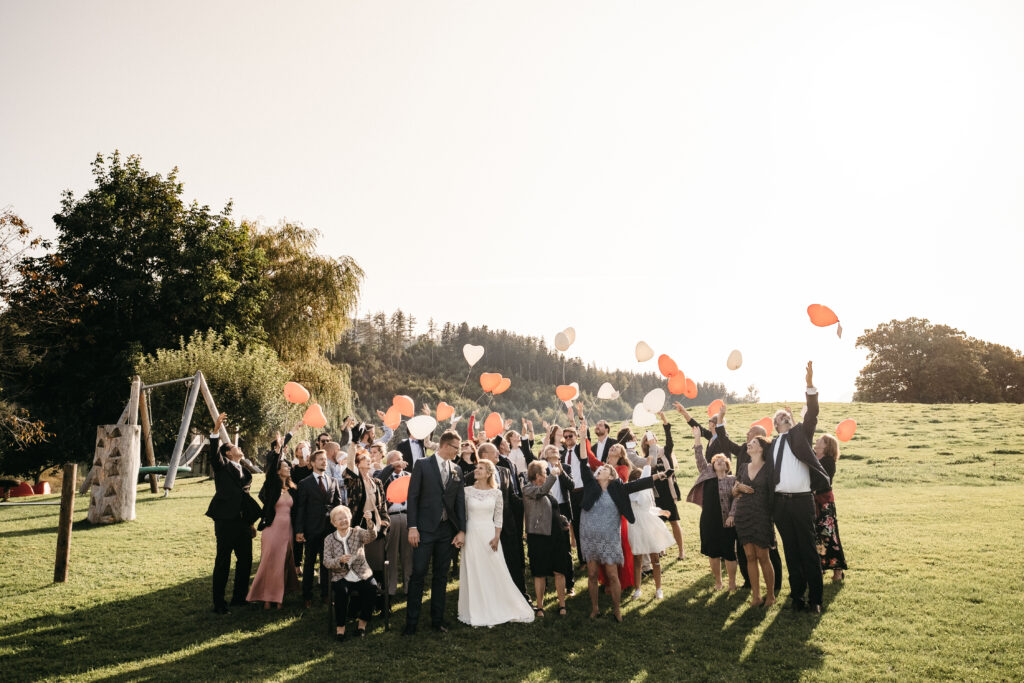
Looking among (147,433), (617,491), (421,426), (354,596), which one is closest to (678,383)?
(617,491)

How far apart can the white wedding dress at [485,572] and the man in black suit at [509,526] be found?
1.16 feet

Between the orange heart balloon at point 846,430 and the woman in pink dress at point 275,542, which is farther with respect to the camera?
the orange heart balloon at point 846,430

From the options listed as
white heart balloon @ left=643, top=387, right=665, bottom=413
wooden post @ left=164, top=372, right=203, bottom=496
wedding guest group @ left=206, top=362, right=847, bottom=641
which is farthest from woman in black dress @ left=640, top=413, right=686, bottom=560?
wooden post @ left=164, top=372, right=203, bottom=496

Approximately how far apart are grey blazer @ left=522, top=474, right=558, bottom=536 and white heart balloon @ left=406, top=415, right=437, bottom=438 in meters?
2.16

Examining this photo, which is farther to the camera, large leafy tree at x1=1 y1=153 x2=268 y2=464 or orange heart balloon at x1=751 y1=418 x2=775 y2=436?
large leafy tree at x1=1 y1=153 x2=268 y2=464

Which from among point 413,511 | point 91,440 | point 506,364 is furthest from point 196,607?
point 506,364

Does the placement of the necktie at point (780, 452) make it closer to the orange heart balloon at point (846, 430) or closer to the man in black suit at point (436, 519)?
the man in black suit at point (436, 519)

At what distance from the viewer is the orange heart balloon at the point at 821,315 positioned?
9.38 m

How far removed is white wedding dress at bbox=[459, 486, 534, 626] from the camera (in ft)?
27.7

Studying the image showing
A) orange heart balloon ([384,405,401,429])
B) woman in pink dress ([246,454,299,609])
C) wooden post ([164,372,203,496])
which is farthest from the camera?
wooden post ([164,372,203,496])

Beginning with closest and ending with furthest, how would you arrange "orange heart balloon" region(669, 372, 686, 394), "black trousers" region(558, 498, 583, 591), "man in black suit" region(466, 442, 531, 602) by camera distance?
"man in black suit" region(466, 442, 531, 602), "black trousers" region(558, 498, 583, 591), "orange heart balloon" region(669, 372, 686, 394)

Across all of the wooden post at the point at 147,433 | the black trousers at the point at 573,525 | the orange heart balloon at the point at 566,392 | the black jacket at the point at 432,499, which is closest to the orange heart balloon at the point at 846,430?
the orange heart balloon at the point at 566,392

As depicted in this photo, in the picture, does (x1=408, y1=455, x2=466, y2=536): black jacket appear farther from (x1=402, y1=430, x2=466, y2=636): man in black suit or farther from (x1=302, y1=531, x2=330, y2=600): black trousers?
(x1=302, y1=531, x2=330, y2=600): black trousers

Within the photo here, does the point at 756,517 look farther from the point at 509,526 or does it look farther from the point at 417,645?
the point at 417,645
